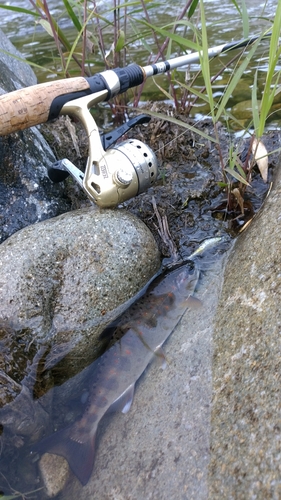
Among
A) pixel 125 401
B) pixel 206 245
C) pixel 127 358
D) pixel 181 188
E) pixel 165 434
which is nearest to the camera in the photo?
pixel 165 434

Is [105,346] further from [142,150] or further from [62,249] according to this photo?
[142,150]

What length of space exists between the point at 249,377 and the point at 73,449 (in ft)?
3.22

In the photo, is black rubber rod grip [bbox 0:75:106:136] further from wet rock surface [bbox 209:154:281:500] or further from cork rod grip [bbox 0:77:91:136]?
wet rock surface [bbox 209:154:281:500]

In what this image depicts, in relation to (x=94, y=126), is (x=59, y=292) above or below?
below

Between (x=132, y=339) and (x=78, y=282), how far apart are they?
17.7 inches

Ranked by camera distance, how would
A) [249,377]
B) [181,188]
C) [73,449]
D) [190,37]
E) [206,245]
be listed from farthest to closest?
1. [190,37]
2. [181,188]
3. [206,245]
4. [73,449]
5. [249,377]

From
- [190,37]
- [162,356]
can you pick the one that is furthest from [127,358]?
[190,37]

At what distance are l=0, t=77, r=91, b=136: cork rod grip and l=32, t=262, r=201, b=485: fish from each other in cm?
119

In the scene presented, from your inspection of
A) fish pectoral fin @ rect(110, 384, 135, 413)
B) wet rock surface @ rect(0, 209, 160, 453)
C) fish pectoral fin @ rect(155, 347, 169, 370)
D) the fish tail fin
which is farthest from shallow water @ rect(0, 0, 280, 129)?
the fish tail fin

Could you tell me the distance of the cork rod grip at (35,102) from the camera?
2719 mm

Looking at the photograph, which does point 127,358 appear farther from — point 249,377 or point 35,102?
point 35,102

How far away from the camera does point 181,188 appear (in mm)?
3539

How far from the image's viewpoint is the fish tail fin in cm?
231

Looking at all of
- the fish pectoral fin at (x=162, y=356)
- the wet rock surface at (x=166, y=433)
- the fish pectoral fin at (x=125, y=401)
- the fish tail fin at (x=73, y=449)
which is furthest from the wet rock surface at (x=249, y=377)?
the fish tail fin at (x=73, y=449)
